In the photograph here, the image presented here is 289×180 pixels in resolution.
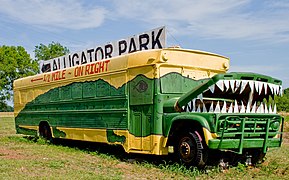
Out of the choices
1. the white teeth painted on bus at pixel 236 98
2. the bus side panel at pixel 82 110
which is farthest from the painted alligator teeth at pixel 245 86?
the bus side panel at pixel 82 110

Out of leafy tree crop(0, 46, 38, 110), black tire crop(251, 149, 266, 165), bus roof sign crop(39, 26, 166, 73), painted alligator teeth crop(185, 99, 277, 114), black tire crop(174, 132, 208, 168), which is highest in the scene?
leafy tree crop(0, 46, 38, 110)

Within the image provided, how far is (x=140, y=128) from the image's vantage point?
952 cm

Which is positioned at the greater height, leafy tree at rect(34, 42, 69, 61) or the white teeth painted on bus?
leafy tree at rect(34, 42, 69, 61)

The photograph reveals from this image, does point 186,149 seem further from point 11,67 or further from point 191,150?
point 11,67

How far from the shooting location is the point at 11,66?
Result: 57.1 meters

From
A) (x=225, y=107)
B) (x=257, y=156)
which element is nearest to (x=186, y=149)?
(x=225, y=107)

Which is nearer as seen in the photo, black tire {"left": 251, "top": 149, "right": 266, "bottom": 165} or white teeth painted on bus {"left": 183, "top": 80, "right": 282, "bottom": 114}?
white teeth painted on bus {"left": 183, "top": 80, "right": 282, "bottom": 114}

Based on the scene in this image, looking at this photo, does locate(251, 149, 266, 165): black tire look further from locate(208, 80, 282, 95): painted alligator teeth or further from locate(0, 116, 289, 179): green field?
locate(208, 80, 282, 95): painted alligator teeth

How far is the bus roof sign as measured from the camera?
11.2m

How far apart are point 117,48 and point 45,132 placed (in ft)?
14.6

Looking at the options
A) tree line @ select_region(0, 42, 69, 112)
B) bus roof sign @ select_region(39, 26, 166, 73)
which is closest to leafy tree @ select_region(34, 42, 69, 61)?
tree line @ select_region(0, 42, 69, 112)

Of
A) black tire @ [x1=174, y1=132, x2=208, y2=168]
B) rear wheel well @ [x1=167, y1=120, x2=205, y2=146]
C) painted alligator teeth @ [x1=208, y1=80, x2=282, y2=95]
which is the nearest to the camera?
painted alligator teeth @ [x1=208, y1=80, x2=282, y2=95]

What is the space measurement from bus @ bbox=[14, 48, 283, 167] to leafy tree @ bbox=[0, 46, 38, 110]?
47870 millimetres

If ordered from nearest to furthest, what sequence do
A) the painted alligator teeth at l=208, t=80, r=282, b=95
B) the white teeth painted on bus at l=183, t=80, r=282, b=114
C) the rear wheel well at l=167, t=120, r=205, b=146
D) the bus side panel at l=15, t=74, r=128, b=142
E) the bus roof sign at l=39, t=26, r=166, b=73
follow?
1. the painted alligator teeth at l=208, t=80, r=282, b=95
2. the white teeth painted on bus at l=183, t=80, r=282, b=114
3. the rear wheel well at l=167, t=120, r=205, b=146
4. the bus side panel at l=15, t=74, r=128, b=142
5. the bus roof sign at l=39, t=26, r=166, b=73
